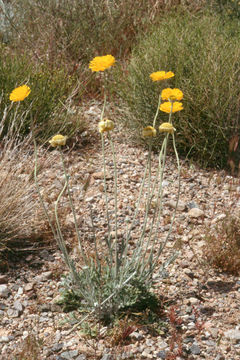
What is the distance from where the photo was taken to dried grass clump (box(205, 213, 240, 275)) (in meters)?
2.90

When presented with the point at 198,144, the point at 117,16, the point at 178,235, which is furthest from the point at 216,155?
Answer: the point at 117,16

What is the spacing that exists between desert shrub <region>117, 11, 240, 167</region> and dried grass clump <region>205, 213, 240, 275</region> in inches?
38.3

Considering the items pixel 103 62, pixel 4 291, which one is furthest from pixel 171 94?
pixel 4 291

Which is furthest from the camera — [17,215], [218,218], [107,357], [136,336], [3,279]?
[218,218]

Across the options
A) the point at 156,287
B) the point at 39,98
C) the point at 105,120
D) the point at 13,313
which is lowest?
the point at 13,313

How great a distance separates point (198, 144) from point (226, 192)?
1.59 ft

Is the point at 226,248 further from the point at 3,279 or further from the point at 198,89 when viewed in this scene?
the point at 198,89

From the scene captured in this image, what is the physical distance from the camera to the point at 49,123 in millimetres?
4246

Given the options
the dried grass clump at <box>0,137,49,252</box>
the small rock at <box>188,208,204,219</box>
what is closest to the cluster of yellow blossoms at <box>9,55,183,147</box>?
the dried grass clump at <box>0,137,49,252</box>

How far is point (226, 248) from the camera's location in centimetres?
302

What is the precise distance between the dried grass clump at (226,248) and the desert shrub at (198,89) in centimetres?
97

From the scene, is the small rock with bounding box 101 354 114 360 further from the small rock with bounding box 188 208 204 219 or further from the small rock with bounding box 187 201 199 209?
the small rock with bounding box 187 201 199 209

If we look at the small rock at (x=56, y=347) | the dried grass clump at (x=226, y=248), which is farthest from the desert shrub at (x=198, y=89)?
the small rock at (x=56, y=347)

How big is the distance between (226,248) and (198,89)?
1.41 m
